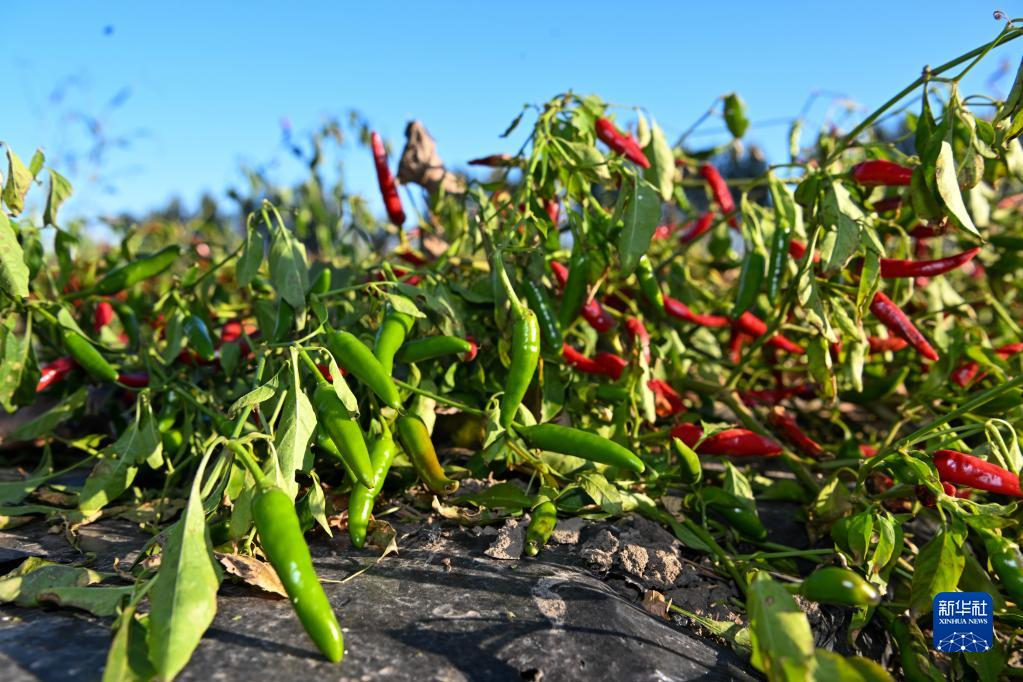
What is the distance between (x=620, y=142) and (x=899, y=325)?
1.12 m

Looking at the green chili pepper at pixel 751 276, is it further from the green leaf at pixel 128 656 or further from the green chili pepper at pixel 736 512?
Result: the green leaf at pixel 128 656

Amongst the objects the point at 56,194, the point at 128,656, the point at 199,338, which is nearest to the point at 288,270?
the point at 199,338

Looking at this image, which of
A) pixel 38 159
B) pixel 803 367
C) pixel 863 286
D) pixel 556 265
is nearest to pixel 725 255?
pixel 803 367

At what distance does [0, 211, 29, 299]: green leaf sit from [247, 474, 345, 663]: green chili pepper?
1133 millimetres

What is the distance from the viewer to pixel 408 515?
2.23 m

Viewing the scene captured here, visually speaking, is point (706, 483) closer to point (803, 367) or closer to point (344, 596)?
point (803, 367)

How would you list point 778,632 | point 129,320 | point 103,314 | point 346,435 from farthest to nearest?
point 103,314, point 129,320, point 346,435, point 778,632

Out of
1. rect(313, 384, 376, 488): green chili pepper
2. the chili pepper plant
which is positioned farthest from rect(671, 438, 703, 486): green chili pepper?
rect(313, 384, 376, 488): green chili pepper

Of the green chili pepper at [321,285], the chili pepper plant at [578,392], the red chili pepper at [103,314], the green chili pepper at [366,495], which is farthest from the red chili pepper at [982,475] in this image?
the red chili pepper at [103,314]

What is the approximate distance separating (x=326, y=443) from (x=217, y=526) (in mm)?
359

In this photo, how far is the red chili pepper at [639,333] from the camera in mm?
2670

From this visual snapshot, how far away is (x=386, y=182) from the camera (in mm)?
3426

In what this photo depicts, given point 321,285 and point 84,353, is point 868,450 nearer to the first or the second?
point 321,285

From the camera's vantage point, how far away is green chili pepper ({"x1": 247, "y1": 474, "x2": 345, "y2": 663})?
1422mm
